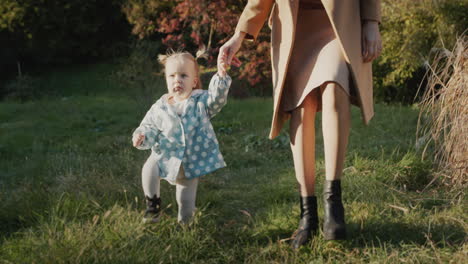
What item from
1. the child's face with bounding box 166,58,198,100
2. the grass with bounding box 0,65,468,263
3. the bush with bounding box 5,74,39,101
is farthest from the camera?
the bush with bounding box 5,74,39,101

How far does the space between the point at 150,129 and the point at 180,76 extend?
0.31 m

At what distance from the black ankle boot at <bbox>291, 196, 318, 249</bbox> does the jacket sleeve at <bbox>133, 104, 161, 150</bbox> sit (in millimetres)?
798

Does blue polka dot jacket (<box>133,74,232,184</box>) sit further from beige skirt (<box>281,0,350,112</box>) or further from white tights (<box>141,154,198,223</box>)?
beige skirt (<box>281,0,350,112</box>)

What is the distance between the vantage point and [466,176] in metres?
3.34

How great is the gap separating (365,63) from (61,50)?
13.7 meters

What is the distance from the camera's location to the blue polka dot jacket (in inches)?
103

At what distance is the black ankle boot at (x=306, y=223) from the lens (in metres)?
2.38

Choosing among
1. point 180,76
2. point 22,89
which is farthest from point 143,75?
point 180,76

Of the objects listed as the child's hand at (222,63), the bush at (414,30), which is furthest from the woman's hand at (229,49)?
A: the bush at (414,30)

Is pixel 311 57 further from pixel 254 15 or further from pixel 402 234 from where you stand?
pixel 402 234

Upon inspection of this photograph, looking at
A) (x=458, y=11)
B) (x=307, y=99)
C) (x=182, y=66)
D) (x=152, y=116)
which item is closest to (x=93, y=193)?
(x=152, y=116)

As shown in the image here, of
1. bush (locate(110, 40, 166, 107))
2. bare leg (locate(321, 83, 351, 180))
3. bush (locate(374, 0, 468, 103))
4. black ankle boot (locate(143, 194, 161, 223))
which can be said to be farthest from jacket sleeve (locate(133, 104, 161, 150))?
bush (locate(374, 0, 468, 103))

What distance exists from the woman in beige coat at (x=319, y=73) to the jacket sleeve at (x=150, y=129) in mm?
516

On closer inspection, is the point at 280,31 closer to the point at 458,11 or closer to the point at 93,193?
the point at 93,193
